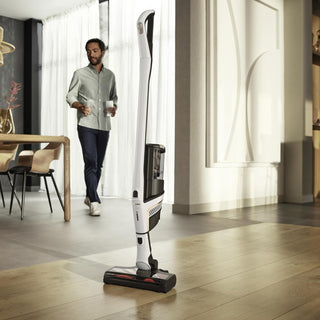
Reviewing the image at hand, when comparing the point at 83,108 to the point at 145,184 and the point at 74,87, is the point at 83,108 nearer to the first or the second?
the point at 74,87

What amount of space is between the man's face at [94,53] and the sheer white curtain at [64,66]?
2.43 meters

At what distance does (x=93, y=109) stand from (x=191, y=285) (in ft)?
8.15

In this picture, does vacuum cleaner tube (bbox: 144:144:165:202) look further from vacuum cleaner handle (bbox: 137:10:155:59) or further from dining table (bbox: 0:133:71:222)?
dining table (bbox: 0:133:71:222)

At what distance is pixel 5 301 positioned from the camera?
4.80 feet

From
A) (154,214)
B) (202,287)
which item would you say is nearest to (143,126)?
(154,214)

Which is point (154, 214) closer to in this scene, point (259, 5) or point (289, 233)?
point (289, 233)

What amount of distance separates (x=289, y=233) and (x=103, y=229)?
121 cm

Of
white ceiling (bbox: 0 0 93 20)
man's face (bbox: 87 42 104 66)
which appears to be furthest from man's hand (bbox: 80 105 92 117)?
white ceiling (bbox: 0 0 93 20)

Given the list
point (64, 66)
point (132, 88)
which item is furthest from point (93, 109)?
point (64, 66)

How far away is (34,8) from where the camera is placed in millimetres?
6707

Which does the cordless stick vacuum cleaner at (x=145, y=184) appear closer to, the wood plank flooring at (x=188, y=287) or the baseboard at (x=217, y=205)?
the wood plank flooring at (x=188, y=287)

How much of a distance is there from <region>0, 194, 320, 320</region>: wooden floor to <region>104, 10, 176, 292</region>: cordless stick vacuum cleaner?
0.04 metres

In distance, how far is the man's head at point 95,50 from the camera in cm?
386

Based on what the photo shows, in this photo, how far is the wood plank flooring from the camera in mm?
1360
